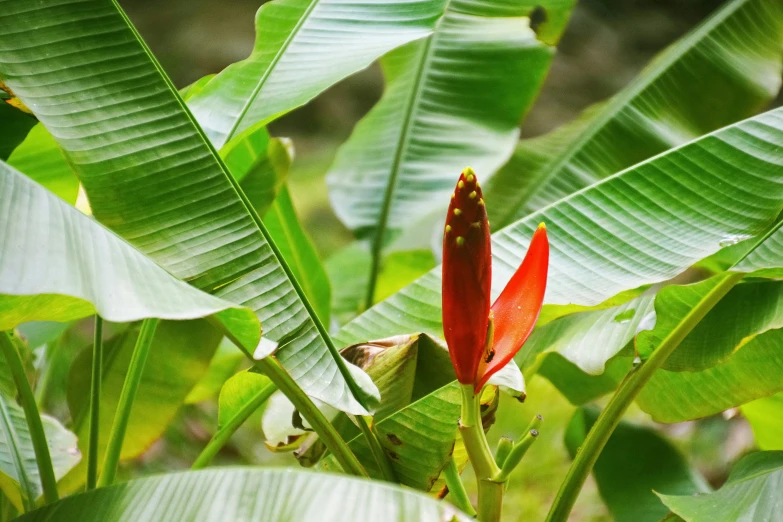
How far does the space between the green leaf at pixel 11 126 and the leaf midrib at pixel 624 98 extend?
73cm

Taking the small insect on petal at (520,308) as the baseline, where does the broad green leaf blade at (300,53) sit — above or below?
above

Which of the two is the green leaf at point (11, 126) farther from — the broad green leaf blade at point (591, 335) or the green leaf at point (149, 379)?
the broad green leaf blade at point (591, 335)

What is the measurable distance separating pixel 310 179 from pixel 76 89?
2.06 meters

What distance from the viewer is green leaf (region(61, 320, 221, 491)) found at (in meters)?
0.86

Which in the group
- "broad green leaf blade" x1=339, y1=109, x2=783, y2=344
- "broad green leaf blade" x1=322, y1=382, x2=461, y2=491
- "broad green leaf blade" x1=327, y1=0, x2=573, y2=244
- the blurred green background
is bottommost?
"broad green leaf blade" x1=322, y1=382, x2=461, y2=491

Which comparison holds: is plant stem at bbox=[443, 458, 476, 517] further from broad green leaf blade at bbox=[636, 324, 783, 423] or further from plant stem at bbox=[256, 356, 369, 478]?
broad green leaf blade at bbox=[636, 324, 783, 423]

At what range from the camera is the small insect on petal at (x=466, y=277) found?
1.59ft

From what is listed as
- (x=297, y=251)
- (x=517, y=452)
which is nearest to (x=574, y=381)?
(x=517, y=452)

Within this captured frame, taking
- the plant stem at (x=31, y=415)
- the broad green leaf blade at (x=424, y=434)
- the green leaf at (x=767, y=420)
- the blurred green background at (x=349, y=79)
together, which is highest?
the blurred green background at (x=349, y=79)

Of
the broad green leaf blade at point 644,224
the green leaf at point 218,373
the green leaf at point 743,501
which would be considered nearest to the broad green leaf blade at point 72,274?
the broad green leaf blade at point 644,224

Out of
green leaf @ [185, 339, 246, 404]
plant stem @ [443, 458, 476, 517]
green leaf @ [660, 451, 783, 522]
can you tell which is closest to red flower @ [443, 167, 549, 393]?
plant stem @ [443, 458, 476, 517]

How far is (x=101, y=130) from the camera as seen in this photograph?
568 millimetres

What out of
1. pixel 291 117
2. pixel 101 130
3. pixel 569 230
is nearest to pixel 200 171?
pixel 101 130

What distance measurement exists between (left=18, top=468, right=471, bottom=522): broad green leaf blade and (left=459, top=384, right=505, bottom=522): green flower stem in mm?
201
